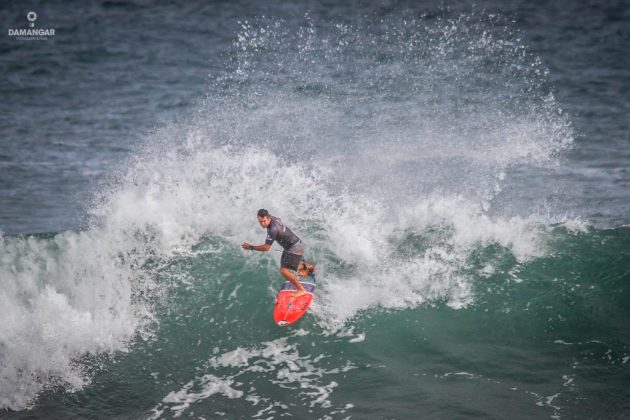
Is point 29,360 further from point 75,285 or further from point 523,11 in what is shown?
point 523,11

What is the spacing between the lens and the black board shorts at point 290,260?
32.0 feet

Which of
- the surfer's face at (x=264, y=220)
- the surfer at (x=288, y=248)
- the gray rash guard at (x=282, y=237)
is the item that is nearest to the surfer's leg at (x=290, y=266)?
the surfer at (x=288, y=248)

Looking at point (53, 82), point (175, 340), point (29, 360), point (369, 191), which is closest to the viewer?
point (29, 360)

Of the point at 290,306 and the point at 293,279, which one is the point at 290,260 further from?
the point at 290,306

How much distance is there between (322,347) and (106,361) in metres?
3.50

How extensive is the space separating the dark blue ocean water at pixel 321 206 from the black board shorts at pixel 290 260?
0.98 metres

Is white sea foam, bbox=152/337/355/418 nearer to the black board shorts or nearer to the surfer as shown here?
the surfer

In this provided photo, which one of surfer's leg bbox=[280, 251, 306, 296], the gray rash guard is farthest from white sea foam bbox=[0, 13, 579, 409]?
the gray rash guard

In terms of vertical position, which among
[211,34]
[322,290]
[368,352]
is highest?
[211,34]

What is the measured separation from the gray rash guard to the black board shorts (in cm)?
8

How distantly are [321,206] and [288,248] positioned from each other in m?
2.99

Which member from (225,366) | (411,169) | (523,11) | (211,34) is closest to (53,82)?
(211,34)

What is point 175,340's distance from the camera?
377 inches

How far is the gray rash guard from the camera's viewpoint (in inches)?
377
